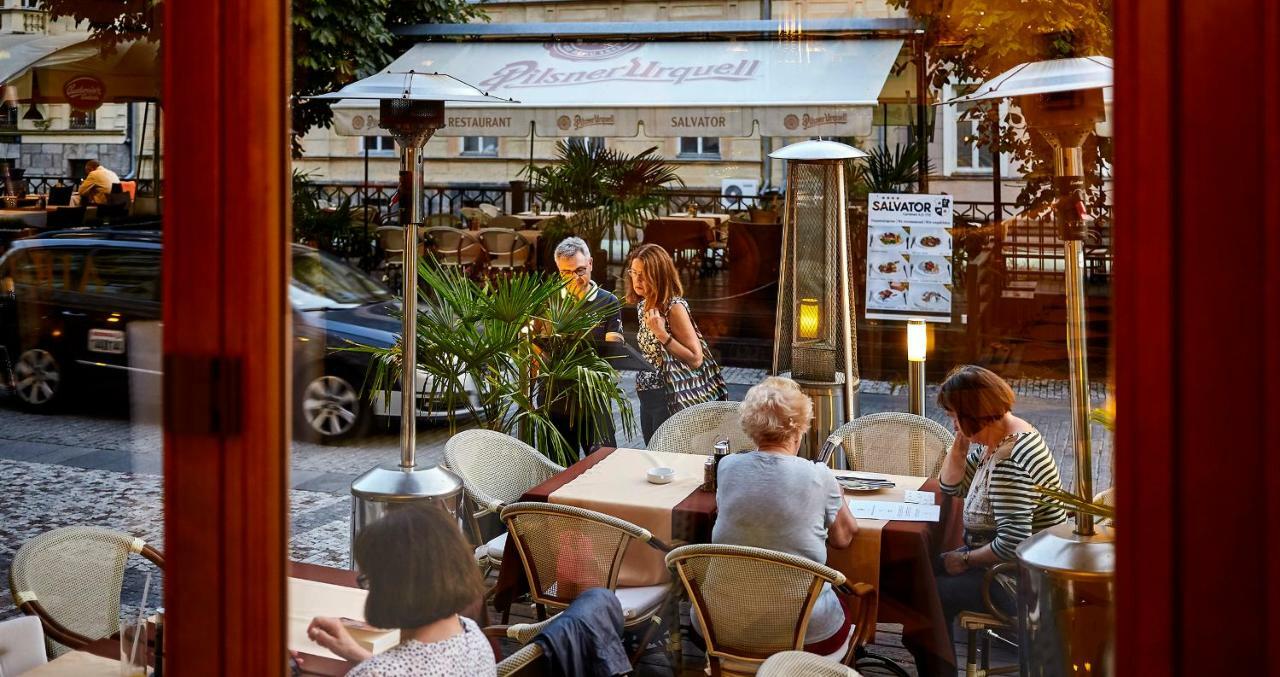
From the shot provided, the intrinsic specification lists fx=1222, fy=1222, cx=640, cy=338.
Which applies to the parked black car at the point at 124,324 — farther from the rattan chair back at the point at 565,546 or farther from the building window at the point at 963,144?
the building window at the point at 963,144

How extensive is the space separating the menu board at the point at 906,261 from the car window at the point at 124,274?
13.4 ft

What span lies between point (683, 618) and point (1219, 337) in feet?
8.13

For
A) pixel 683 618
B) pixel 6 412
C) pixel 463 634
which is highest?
pixel 6 412

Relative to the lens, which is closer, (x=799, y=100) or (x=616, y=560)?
(x=616, y=560)

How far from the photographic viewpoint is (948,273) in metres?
5.67

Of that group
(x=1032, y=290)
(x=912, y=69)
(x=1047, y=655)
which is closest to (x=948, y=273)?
(x=912, y=69)

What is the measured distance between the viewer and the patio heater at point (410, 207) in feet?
8.75

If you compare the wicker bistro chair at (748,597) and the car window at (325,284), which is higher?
the car window at (325,284)

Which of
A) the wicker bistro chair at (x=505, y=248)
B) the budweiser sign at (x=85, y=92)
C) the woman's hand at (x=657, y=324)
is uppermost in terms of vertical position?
the budweiser sign at (x=85, y=92)

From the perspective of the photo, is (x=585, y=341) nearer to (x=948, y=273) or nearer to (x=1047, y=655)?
(x=948, y=273)

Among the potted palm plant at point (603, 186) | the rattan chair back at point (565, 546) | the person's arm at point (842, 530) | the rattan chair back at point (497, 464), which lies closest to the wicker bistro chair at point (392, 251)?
the rattan chair back at point (565, 546)

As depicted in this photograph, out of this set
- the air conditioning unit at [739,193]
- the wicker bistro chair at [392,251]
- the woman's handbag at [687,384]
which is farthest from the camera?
the air conditioning unit at [739,193]

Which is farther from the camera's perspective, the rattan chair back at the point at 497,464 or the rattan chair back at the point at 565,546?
the rattan chair back at the point at 497,464

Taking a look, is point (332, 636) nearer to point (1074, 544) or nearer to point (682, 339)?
point (1074, 544)
